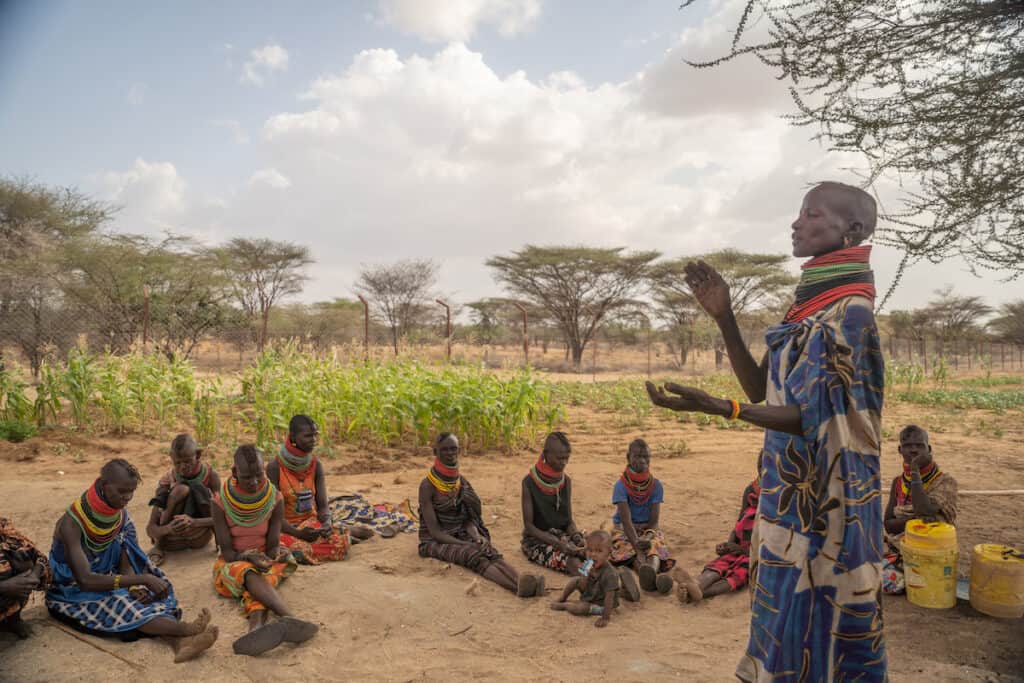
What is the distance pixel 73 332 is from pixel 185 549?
13.3 metres

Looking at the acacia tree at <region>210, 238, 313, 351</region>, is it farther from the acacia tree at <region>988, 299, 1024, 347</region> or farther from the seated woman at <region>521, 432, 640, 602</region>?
the acacia tree at <region>988, 299, 1024, 347</region>

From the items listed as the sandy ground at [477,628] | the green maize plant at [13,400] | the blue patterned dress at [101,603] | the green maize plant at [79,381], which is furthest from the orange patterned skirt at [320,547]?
the green maize plant at [13,400]

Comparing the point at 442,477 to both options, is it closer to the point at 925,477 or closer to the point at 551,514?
the point at 551,514

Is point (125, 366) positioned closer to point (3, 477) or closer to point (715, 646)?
point (3, 477)

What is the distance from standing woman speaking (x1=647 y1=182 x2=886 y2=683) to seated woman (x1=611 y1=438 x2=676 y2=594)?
2124mm

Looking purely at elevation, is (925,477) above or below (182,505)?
above

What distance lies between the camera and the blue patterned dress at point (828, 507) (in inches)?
74.6

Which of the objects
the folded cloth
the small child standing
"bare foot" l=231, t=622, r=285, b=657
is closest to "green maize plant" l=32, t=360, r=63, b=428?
the folded cloth

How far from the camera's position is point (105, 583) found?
3223 mm

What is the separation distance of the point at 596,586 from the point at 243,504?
6.70 feet

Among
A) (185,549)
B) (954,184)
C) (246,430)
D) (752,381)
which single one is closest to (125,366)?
(246,430)

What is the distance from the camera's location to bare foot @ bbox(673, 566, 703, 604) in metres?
3.78

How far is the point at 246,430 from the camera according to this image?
26.7 feet

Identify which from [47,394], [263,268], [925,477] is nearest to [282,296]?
[263,268]
